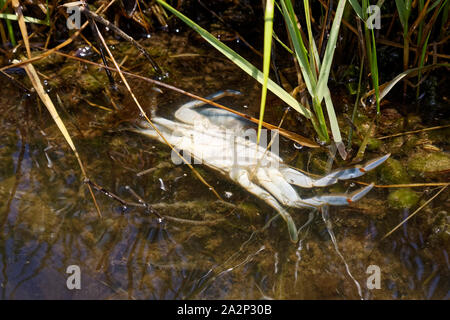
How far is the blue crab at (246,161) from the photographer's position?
5.87ft

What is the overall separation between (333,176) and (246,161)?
1.26ft

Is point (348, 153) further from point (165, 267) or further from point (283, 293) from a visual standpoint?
point (165, 267)

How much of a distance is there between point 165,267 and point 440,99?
1623 millimetres

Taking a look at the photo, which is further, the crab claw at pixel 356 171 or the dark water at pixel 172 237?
the crab claw at pixel 356 171

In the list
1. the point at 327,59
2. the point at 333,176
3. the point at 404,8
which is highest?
the point at 404,8

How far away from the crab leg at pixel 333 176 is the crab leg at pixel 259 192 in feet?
0.45

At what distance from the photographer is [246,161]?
1.90 m

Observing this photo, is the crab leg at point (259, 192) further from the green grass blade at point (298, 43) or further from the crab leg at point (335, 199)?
the green grass blade at point (298, 43)

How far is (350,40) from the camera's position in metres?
2.21

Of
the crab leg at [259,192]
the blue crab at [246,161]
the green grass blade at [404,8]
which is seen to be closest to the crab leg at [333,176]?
the blue crab at [246,161]

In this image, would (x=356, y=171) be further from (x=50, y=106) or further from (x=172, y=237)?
(x=50, y=106)

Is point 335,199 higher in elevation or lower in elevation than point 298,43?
lower

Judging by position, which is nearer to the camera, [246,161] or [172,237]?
[172,237]

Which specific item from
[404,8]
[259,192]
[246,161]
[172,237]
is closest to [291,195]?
[259,192]
